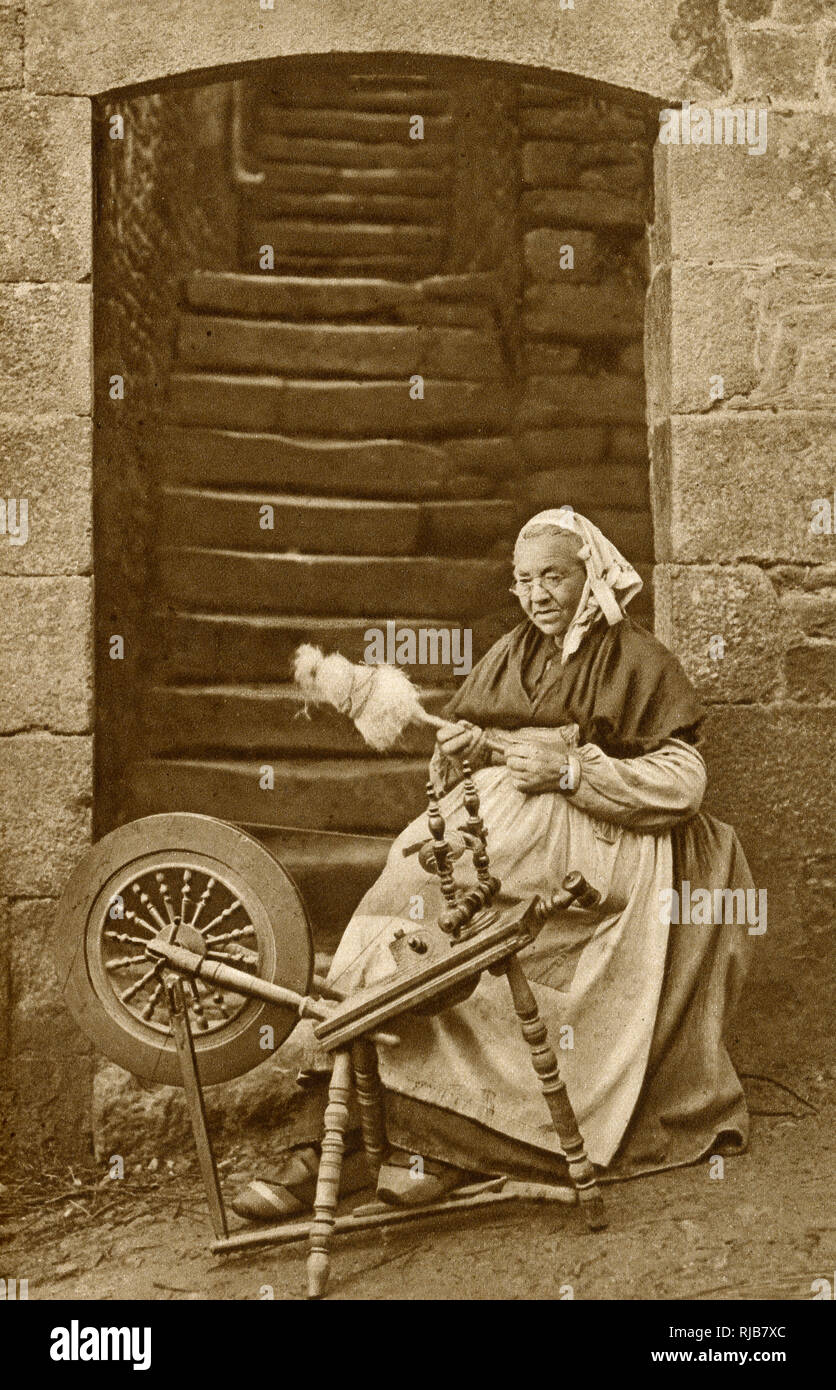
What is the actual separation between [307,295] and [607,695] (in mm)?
1355

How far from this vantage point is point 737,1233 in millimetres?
3623

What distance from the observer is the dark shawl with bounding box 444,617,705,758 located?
3863 millimetres

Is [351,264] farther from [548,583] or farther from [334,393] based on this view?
[548,583]

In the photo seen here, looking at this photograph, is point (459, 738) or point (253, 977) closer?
point (253, 977)

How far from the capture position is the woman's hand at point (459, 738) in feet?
12.9

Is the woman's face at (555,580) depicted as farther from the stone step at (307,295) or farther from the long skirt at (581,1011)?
the stone step at (307,295)

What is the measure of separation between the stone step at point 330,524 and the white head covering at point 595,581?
13.9 inches

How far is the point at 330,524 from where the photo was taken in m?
4.27

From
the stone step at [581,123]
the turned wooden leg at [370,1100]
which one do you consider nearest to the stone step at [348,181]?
the stone step at [581,123]

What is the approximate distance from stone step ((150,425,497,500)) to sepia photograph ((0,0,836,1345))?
0.04 ft

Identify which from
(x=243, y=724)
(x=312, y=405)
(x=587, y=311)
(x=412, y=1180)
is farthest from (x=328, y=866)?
(x=587, y=311)

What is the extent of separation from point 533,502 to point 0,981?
182 centimetres
